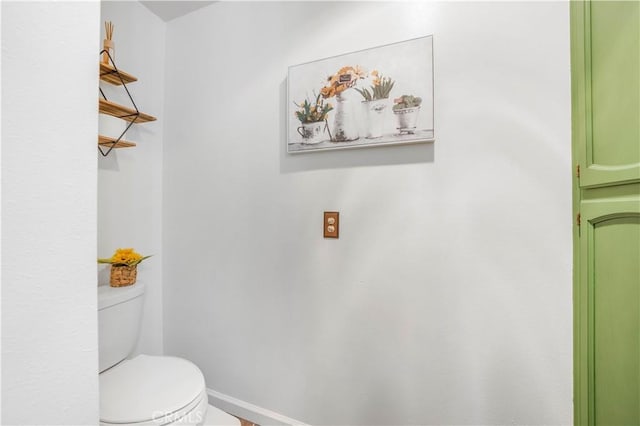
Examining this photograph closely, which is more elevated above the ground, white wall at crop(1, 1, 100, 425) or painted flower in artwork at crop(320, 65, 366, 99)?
painted flower in artwork at crop(320, 65, 366, 99)

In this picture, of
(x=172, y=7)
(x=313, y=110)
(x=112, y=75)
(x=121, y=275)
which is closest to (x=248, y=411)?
(x=121, y=275)

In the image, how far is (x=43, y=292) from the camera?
20.8 inches

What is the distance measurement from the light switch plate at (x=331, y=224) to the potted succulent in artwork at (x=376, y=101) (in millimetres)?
373

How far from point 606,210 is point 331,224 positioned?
3.02ft

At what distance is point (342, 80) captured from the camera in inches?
Result: 54.4

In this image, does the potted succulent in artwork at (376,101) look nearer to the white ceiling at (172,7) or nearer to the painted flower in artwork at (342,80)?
the painted flower in artwork at (342,80)

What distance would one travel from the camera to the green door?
83 centimetres

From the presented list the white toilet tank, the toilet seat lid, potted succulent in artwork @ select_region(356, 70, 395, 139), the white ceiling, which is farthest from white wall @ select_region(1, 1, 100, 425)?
the white ceiling

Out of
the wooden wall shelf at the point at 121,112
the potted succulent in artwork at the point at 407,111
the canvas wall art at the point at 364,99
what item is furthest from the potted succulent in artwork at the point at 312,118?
the wooden wall shelf at the point at 121,112

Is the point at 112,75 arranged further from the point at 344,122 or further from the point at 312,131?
the point at 344,122

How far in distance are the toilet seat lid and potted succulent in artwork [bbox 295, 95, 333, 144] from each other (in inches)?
42.5

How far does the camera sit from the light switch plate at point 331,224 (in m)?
1.41

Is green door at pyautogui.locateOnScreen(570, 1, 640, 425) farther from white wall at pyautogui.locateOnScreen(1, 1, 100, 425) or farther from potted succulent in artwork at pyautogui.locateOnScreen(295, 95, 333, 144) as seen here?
white wall at pyautogui.locateOnScreen(1, 1, 100, 425)

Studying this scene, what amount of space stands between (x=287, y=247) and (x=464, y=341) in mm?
835
